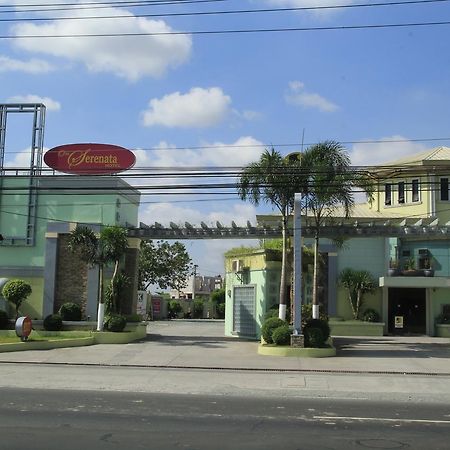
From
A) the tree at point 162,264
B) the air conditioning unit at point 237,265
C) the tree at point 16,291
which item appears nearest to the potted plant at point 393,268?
the air conditioning unit at point 237,265

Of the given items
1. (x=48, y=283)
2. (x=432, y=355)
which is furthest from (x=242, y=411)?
(x=48, y=283)

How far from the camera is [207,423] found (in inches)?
384

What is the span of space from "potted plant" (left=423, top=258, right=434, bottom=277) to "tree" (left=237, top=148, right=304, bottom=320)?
36.4ft

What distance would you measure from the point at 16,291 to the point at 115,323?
527 centimetres

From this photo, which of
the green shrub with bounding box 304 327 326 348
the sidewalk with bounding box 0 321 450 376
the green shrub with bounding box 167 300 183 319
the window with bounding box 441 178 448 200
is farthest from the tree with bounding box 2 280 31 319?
the green shrub with bounding box 167 300 183 319

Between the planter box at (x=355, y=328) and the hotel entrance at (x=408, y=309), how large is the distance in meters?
1.64

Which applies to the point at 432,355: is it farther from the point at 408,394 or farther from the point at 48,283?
the point at 48,283

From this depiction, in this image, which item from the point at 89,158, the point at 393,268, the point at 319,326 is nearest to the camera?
the point at 319,326

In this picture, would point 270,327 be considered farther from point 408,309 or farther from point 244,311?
point 408,309

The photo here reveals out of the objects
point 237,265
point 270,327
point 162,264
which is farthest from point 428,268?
Result: point 162,264

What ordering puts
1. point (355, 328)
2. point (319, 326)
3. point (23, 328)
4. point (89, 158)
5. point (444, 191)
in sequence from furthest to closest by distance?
point (444, 191) < point (355, 328) < point (89, 158) < point (23, 328) < point (319, 326)

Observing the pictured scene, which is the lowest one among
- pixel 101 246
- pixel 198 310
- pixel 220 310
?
pixel 198 310

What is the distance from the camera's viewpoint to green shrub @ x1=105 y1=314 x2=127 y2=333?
88.9 feet

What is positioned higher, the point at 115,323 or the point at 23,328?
the point at 115,323
